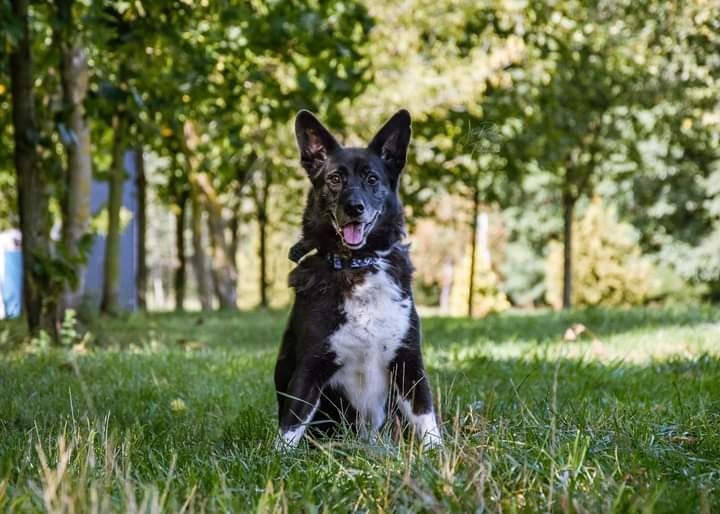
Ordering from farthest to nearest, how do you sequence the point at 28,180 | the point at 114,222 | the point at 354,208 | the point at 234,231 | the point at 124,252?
the point at 234,231, the point at 124,252, the point at 114,222, the point at 28,180, the point at 354,208

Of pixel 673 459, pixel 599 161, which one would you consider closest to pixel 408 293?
pixel 673 459

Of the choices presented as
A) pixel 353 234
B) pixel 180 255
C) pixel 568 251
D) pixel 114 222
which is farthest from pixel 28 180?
pixel 180 255

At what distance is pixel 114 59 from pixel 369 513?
922 centimetres

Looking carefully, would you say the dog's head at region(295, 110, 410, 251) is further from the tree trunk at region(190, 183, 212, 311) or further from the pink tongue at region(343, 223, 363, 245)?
the tree trunk at region(190, 183, 212, 311)

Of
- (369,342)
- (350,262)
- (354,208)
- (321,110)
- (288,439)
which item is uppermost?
(321,110)

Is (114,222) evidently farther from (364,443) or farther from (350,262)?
(364,443)

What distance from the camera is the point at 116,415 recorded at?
4703 millimetres

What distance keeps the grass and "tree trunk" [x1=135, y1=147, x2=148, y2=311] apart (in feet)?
39.9

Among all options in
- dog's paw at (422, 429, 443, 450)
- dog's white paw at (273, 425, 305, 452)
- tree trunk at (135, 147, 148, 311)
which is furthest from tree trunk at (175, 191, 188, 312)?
dog's paw at (422, 429, 443, 450)

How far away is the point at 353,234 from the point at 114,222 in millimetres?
10480

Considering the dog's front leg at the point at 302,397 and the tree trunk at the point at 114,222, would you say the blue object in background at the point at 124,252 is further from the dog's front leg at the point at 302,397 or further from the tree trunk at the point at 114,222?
the dog's front leg at the point at 302,397

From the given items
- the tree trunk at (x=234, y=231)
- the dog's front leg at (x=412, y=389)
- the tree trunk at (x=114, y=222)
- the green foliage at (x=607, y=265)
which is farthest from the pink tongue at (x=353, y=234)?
the green foliage at (x=607, y=265)

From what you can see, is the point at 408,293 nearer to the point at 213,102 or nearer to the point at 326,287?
the point at 326,287

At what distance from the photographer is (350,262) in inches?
161
